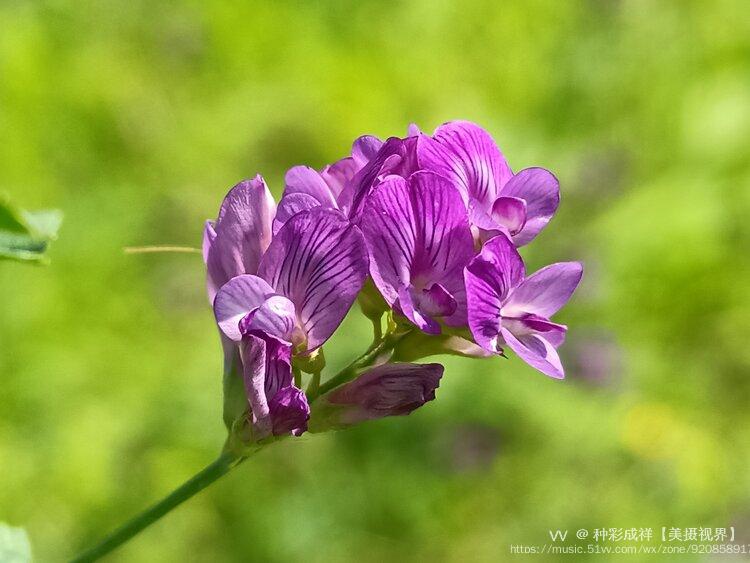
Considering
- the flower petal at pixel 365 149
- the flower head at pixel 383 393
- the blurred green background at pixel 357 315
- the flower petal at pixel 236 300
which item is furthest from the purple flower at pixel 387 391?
the blurred green background at pixel 357 315

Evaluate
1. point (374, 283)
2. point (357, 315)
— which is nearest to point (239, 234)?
point (374, 283)

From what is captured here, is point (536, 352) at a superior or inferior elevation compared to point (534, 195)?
inferior

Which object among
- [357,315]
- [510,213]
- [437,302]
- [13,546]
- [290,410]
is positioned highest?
[357,315]

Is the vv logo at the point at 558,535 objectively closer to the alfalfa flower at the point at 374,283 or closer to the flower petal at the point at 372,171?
the alfalfa flower at the point at 374,283

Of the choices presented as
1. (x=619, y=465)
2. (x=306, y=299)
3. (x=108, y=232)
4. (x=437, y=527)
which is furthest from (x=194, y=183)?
(x=306, y=299)

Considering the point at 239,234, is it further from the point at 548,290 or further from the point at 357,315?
the point at 357,315

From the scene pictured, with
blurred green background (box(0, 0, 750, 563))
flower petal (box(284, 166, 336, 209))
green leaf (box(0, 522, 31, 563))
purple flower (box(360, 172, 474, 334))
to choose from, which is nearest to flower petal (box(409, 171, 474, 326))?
purple flower (box(360, 172, 474, 334))
